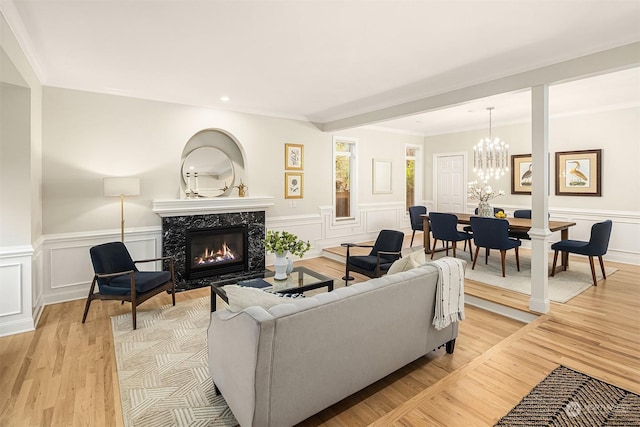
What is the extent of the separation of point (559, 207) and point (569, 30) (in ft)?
14.8

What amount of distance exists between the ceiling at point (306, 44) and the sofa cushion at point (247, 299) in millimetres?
1987

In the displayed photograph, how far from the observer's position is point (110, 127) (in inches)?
170

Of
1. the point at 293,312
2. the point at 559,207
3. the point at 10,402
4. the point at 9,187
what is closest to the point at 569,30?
the point at 293,312

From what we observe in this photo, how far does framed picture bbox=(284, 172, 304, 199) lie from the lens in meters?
5.98

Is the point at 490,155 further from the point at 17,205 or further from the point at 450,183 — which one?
the point at 17,205

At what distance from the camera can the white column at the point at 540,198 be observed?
341 cm

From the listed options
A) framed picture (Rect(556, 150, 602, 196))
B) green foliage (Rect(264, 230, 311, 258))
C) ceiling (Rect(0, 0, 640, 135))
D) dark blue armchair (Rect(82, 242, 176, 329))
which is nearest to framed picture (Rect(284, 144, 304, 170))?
ceiling (Rect(0, 0, 640, 135))

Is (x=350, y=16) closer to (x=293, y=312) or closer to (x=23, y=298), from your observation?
(x=293, y=312)

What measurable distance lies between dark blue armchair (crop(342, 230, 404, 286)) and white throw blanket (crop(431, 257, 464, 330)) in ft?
4.44

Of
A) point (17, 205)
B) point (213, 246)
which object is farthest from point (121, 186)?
point (213, 246)

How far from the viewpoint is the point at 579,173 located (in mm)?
5992

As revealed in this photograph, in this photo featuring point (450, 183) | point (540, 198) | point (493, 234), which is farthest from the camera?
point (450, 183)

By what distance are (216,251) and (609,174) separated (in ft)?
21.9

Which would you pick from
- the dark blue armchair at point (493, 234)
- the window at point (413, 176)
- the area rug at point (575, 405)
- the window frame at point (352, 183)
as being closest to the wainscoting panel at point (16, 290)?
the area rug at point (575, 405)
